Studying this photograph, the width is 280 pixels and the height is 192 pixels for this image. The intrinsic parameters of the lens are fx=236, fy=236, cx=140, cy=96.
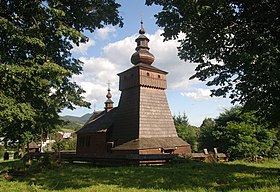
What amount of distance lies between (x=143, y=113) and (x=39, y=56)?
18.9m

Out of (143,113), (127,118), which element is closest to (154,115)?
(143,113)

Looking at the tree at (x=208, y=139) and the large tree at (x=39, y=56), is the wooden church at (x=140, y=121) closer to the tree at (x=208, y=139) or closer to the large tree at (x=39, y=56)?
the tree at (x=208, y=139)

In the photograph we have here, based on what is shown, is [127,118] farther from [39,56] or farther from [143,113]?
[39,56]

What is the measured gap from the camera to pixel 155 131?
94.2 ft

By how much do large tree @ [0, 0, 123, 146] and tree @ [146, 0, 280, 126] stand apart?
388 cm

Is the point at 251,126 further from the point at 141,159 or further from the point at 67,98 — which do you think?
the point at 67,98

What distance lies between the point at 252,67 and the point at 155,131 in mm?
19964

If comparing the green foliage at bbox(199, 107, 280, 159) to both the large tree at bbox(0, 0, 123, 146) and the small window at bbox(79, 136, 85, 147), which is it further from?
the small window at bbox(79, 136, 85, 147)

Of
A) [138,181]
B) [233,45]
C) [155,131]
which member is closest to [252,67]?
[233,45]

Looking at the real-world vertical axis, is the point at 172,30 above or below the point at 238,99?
above

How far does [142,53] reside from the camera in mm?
33375

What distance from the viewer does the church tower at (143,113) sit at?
27344 mm

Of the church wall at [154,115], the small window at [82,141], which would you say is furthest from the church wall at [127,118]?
the small window at [82,141]

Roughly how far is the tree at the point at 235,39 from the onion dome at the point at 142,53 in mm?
21606
